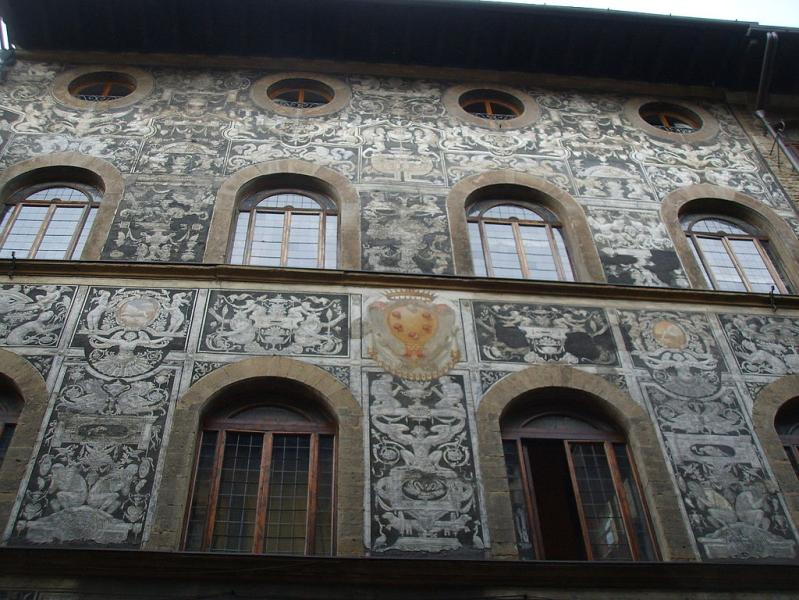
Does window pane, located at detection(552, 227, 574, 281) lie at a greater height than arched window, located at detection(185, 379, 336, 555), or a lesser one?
greater

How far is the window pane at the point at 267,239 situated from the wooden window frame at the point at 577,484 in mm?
3421

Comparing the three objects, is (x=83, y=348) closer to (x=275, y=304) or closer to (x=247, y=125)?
(x=275, y=304)

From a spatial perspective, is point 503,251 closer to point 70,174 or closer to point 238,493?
point 238,493

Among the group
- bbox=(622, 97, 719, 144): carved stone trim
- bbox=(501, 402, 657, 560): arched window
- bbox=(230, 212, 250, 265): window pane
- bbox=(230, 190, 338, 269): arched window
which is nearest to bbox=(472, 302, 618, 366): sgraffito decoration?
bbox=(501, 402, 657, 560): arched window

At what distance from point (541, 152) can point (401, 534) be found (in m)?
6.20

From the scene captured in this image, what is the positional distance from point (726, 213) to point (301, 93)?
612 cm

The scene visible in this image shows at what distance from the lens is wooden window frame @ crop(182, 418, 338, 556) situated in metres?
7.02

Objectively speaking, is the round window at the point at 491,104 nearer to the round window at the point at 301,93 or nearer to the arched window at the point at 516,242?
the round window at the point at 301,93

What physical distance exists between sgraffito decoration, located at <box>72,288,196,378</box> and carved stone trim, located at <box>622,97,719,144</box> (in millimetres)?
7044

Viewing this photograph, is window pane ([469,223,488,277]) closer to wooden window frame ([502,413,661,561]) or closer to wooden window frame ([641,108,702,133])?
wooden window frame ([502,413,661,561])

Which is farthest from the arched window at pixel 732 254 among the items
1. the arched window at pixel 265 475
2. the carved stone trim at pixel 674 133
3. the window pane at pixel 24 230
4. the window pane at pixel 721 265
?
the window pane at pixel 24 230

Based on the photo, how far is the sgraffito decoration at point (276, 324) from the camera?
8219 mm

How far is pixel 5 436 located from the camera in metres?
7.48

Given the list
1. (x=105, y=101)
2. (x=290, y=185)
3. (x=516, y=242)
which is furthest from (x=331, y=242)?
(x=105, y=101)
